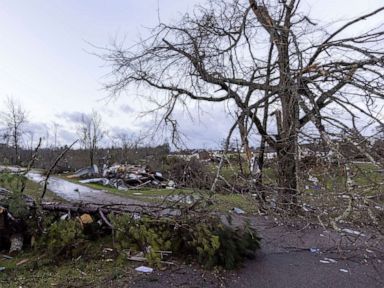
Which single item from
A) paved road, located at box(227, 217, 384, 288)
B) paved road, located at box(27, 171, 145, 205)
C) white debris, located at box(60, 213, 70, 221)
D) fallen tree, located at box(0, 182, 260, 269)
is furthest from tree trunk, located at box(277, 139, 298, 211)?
paved road, located at box(27, 171, 145, 205)

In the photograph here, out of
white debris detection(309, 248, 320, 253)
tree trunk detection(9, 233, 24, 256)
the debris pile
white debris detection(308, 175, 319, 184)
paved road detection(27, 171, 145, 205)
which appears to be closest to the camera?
white debris detection(308, 175, 319, 184)

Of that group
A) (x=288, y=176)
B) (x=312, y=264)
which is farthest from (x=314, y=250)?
(x=288, y=176)

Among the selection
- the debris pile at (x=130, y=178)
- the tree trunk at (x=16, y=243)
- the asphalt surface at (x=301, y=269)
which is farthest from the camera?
the debris pile at (x=130, y=178)

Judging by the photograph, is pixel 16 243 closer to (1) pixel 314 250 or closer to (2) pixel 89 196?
(1) pixel 314 250

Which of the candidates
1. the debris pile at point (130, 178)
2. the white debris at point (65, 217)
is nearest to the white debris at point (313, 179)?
the white debris at point (65, 217)

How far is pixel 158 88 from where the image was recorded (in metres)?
7.70

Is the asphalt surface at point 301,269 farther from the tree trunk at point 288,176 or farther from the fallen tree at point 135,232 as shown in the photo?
the tree trunk at point 288,176

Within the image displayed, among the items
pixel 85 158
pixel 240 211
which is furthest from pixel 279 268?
pixel 85 158

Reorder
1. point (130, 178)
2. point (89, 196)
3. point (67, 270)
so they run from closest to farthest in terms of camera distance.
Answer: point (67, 270) → point (89, 196) → point (130, 178)

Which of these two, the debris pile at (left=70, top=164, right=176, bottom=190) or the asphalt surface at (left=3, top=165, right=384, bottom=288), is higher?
the debris pile at (left=70, top=164, right=176, bottom=190)

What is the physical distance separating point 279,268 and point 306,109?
A: 2.13 m

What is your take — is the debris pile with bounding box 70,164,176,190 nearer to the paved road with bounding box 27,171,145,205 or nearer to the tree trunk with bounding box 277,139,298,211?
the paved road with bounding box 27,171,145,205

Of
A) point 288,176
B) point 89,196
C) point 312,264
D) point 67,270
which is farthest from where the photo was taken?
point 89,196

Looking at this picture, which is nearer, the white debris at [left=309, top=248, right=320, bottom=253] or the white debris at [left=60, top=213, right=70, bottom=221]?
the white debris at [left=60, top=213, right=70, bottom=221]
